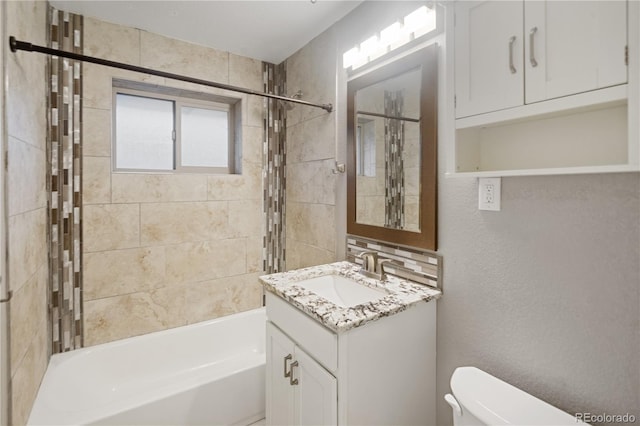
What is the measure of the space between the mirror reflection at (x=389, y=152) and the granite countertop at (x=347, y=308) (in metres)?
0.30

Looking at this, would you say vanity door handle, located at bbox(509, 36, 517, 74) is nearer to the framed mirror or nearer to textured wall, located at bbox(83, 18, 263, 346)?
the framed mirror

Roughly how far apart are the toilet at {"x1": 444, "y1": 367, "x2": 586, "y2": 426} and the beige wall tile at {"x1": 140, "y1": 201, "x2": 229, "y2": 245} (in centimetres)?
192

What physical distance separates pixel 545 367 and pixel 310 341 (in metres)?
0.86

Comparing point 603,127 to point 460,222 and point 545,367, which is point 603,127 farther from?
point 545,367

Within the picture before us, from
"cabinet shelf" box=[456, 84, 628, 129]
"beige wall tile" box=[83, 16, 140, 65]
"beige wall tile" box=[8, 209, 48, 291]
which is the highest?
"beige wall tile" box=[83, 16, 140, 65]

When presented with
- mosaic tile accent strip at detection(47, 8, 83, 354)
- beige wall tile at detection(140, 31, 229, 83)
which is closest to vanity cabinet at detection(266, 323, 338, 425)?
mosaic tile accent strip at detection(47, 8, 83, 354)

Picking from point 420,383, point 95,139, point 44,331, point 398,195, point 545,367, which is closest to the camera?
point 545,367

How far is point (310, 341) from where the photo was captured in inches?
49.1

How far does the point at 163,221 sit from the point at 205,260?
1.41 feet

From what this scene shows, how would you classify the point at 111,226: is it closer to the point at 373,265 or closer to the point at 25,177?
the point at 25,177

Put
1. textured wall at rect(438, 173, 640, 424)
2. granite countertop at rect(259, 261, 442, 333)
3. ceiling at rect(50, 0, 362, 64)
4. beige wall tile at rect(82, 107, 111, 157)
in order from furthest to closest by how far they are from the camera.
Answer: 1. beige wall tile at rect(82, 107, 111, 157)
2. ceiling at rect(50, 0, 362, 64)
3. granite countertop at rect(259, 261, 442, 333)
4. textured wall at rect(438, 173, 640, 424)

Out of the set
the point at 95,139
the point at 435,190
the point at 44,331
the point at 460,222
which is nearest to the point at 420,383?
the point at 460,222

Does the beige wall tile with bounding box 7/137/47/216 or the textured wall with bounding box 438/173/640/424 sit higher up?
the beige wall tile with bounding box 7/137/47/216

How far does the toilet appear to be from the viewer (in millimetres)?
923
